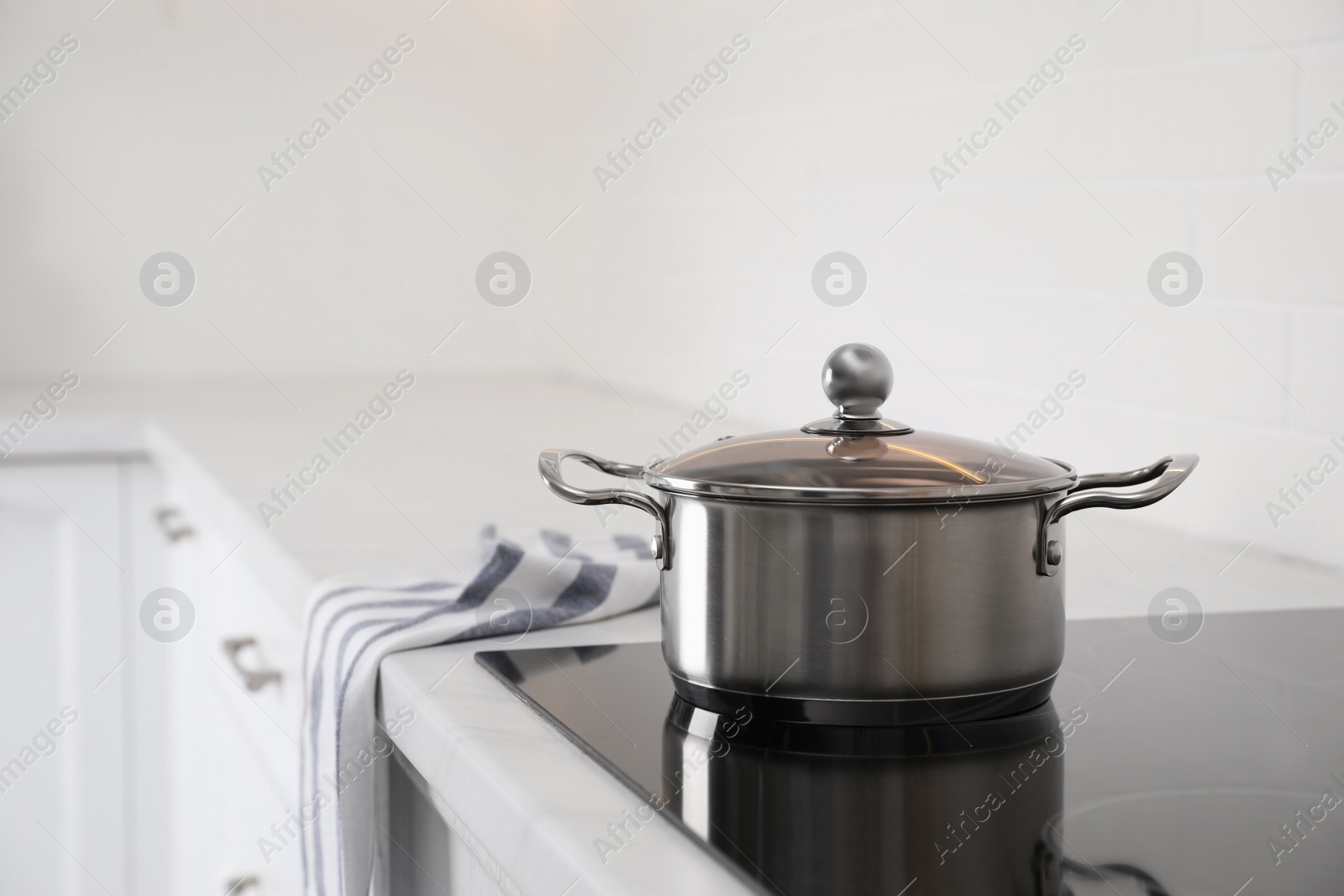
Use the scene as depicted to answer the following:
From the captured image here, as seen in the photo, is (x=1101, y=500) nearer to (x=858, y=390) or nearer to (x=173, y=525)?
(x=858, y=390)

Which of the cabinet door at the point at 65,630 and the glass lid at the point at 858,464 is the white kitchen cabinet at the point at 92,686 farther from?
the glass lid at the point at 858,464

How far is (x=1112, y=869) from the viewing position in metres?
0.42

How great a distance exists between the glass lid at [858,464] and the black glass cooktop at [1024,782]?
0.11m

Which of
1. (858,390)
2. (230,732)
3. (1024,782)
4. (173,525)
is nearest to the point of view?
(1024,782)

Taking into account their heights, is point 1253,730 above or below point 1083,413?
below

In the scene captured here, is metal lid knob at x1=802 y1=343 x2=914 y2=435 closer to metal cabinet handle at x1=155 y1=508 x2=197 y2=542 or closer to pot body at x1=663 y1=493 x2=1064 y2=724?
pot body at x1=663 y1=493 x2=1064 y2=724

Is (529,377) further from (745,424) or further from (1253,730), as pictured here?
(1253,730)

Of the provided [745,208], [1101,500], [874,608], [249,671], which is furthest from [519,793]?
[745,208]

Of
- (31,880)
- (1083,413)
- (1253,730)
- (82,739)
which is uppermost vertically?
(1083,413)

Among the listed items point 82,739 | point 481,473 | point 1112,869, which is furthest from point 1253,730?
point 82,739

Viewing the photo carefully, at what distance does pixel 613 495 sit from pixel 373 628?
8.3 inches

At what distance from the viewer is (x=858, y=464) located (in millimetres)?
554

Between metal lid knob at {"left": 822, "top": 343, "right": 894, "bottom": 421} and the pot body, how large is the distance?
9 cm

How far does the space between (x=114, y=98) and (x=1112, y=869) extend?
2.39 meters
